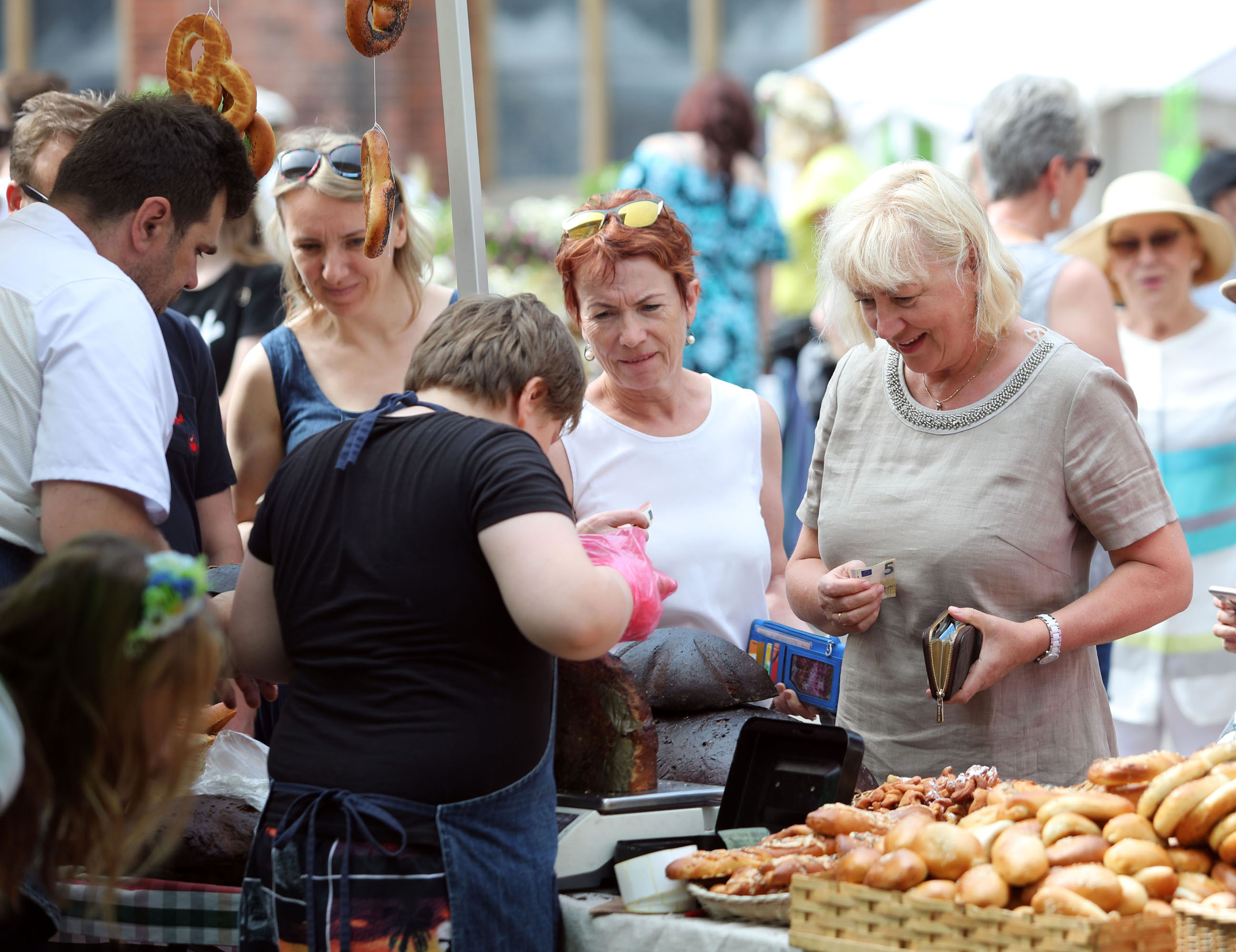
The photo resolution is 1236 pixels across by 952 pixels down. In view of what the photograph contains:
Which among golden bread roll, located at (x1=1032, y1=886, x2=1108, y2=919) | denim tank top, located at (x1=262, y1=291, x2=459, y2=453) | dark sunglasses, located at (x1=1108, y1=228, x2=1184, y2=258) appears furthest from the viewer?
dark sunglasses, located at (x1=1108, y1=228, x2=1184, y2=258)

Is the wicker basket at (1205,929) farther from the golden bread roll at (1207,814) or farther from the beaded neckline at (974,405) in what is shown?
the beaded neckline at (974,405)

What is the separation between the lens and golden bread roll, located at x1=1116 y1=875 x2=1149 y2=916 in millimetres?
1482

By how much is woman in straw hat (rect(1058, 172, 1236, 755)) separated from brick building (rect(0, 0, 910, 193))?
5249 millimetres

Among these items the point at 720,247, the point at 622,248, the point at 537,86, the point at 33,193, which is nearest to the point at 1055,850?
the point at 622,248

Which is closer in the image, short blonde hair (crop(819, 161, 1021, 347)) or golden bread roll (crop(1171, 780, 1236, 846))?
golden bread roll (crop(1171, 780, 1236, 846))

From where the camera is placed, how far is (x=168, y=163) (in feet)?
6.92

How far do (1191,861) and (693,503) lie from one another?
1.26 m

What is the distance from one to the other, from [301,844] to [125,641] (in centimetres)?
47

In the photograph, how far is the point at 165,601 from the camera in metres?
1.34

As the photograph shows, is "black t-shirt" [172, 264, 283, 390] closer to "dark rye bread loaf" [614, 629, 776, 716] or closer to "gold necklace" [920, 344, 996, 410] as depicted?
"dark rye bread loaf" [614, 629, 776, 716]

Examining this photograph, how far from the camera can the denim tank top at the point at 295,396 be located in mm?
2986

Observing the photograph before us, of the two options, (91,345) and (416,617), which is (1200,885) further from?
(91,345)

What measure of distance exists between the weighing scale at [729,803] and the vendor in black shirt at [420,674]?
136 mm

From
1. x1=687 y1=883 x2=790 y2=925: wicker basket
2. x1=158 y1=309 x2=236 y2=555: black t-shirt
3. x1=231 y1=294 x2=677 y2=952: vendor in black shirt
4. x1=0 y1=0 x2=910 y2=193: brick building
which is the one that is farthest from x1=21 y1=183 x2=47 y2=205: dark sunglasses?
x1=0 y1=0 x2=910 y2=193: brick building
